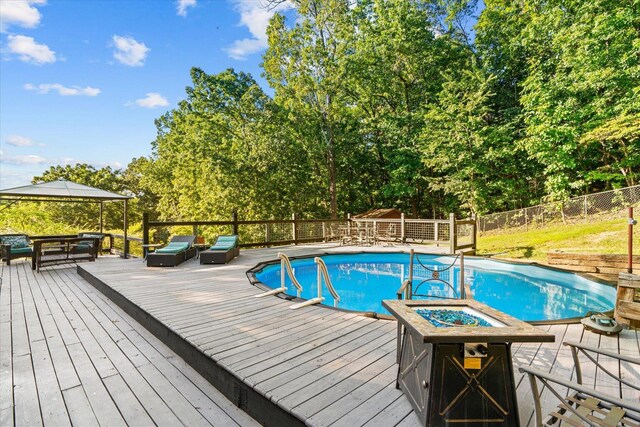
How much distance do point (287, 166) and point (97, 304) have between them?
44.0ft

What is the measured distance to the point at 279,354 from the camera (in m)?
2.62

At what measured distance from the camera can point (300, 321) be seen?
3477 mm

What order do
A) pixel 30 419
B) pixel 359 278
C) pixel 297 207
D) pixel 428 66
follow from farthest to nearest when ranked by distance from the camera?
pixel 297 207 < pixel 428 66 < pixel 359 278 < pixel 30 419

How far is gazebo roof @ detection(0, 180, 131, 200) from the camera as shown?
7.37m

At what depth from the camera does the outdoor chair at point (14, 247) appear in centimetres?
728

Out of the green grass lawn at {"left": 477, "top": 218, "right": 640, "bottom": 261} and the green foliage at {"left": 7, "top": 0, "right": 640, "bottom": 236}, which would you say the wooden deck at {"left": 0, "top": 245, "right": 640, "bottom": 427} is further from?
the green foliage at {"left": 7, "top": 0, "right": 640, "bottom": 236}

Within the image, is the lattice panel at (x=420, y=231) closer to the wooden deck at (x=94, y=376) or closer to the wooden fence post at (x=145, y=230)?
the wooden fence post at (x=145, y=230)

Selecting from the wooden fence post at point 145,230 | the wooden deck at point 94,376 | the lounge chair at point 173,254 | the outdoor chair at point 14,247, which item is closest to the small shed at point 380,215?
the lounge chair at point 173,254

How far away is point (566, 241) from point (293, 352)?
34.7ft

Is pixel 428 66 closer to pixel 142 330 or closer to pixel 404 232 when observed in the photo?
pixel 404 232

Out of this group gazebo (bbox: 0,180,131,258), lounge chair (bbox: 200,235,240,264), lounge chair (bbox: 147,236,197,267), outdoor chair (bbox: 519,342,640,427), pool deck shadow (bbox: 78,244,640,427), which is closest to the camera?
outdoor chair (bbox: 519,342,640,427)

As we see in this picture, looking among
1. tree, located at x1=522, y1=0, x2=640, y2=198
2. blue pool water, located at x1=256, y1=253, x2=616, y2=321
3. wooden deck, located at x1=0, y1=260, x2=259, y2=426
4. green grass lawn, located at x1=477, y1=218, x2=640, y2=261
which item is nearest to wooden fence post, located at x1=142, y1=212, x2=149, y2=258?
blue pool water, located at x1=256, y1=253, x2=616, y2=321

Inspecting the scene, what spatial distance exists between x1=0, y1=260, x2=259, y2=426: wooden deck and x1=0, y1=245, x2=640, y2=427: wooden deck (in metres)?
0.03

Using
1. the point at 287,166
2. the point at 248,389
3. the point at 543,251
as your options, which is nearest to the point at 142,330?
the point at 248,389
